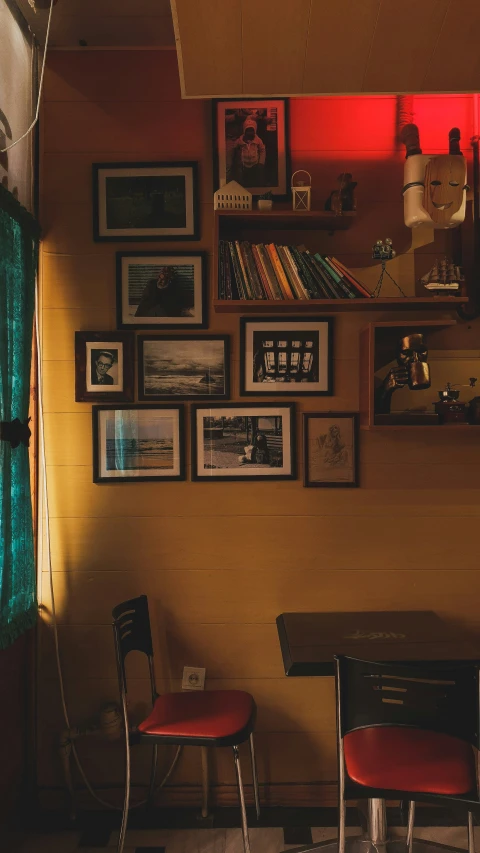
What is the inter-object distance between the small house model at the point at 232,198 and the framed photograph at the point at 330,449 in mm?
838

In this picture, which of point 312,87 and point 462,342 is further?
point 462,342

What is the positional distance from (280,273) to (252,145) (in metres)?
0.60

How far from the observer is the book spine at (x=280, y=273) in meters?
2.44

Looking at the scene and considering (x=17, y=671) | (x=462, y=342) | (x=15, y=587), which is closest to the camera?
(x=15, y=587)

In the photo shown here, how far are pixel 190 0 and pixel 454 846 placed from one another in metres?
2.98

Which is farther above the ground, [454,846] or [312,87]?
[312,87]

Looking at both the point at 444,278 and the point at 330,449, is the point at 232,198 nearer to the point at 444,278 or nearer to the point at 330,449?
the point at 444,278

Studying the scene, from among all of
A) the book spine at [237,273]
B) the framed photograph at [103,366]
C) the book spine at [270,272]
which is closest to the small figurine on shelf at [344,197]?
the book spine at [270,272]

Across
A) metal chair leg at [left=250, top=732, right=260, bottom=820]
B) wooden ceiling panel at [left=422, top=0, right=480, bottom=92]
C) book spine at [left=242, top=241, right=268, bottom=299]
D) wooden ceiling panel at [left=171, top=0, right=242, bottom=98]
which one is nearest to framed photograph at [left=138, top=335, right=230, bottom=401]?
book spine at [left=242, top=241, right=268, bottom=299]

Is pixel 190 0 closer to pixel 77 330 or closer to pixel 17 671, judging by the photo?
pixel 77 330

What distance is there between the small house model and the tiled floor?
7.61 ft

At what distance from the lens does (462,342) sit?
8.73 ft

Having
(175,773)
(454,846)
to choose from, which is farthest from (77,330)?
(454,846)

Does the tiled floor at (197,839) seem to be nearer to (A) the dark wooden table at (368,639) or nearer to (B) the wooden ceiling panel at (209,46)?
(A) the dark wooden table at (368,639)
